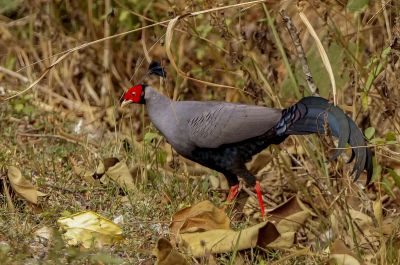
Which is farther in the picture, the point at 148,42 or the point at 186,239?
the point at 148,42

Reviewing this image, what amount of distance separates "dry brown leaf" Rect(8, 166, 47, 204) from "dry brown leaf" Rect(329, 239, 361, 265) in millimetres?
1313

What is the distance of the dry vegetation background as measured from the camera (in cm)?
411

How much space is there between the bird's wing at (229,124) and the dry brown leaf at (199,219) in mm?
731

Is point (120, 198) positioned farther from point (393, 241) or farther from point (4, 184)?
point (393, 241)

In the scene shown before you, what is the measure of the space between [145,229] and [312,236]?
1.07 meters

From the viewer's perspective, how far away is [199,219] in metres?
4.12

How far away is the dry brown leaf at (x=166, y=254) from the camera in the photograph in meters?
3.66

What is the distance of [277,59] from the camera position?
6215 mm

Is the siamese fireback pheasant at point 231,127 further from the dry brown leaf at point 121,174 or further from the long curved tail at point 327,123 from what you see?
the dry brown leaf at point 121,174

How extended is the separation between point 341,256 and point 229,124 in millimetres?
1263

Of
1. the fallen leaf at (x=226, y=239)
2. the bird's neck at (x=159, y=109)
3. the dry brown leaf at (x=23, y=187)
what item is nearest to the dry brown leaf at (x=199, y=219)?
the fallen leaf at (x=226, y=239)

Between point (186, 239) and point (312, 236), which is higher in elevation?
point (186, 239)

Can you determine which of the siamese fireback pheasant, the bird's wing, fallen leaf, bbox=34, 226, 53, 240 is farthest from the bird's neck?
fallen leaf, bbox=34, 226, 53, 240

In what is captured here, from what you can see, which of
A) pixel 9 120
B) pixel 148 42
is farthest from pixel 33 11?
pixel 9 120
